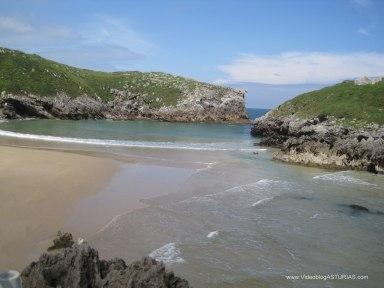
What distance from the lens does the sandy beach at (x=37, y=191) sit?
43.4 feet

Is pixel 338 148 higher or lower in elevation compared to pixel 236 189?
higher

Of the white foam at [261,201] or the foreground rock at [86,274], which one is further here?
the white foam at [261,201]

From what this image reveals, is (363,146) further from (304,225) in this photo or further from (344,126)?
(304,225)

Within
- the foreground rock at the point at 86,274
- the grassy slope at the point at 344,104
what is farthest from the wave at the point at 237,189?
the grassy slope at the point at 344,104

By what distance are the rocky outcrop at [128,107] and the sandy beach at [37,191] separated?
156 ft

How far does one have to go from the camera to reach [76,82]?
103 m

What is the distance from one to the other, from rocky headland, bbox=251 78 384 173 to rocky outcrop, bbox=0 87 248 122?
131ft

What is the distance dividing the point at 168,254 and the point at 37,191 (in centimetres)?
959

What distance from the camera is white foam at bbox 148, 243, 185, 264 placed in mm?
12897

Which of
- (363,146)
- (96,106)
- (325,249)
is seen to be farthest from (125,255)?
(96,106)

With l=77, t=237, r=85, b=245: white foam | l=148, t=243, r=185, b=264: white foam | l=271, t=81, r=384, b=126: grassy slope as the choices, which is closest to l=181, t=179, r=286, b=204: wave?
l=148, t=243, r=185, b=264: white foam

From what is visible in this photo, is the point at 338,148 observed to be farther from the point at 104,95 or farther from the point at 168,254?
the point at 104,95

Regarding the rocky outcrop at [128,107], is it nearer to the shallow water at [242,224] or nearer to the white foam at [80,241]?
the shallow water at [242,224]

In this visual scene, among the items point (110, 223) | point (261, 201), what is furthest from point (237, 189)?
point (110, 223)
